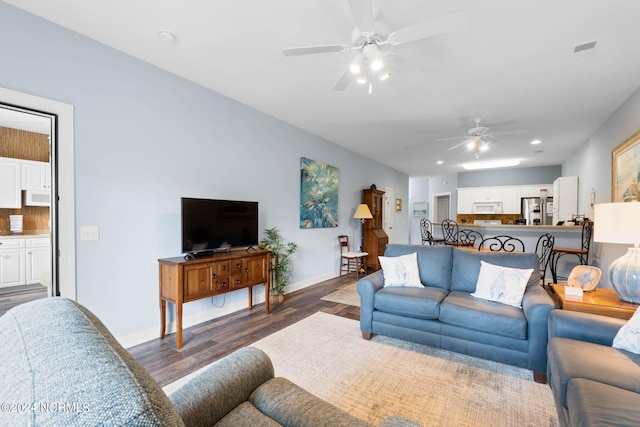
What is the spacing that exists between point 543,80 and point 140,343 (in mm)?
5008

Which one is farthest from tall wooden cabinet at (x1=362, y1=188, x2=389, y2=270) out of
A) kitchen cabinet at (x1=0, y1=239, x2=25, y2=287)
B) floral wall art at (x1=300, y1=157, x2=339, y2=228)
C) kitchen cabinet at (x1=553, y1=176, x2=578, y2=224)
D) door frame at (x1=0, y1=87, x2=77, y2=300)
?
kitchen cabinet at (x1=0, y1=239, x2=25, y2=287)

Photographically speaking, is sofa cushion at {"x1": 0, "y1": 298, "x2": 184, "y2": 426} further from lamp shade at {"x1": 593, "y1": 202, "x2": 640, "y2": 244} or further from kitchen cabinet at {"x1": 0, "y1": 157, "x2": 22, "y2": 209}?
kitchen cabinet at {"x1": 0, "y1": 157, "x2": 22, "y2": 209}

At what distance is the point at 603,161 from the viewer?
4324mm

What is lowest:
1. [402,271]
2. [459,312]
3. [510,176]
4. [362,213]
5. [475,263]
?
[459,312]

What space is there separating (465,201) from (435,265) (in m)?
7.06

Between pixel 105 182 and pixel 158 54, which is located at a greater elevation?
pixel 158 54

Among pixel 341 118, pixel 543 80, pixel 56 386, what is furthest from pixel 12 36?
pixel 543 80

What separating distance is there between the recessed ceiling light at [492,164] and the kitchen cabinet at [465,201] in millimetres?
986

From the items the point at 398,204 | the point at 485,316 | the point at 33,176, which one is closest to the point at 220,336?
the point at 485,316

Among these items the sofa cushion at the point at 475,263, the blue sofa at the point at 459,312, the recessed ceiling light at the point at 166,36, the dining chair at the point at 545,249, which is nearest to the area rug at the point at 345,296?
the blue sofa at the point at 459,312

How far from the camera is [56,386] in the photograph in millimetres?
461

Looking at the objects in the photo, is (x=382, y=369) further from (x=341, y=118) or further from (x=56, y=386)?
(x=341, y=118)

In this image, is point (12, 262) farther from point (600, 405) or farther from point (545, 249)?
point (545, 249)

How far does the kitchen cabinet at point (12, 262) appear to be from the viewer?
398 cm
